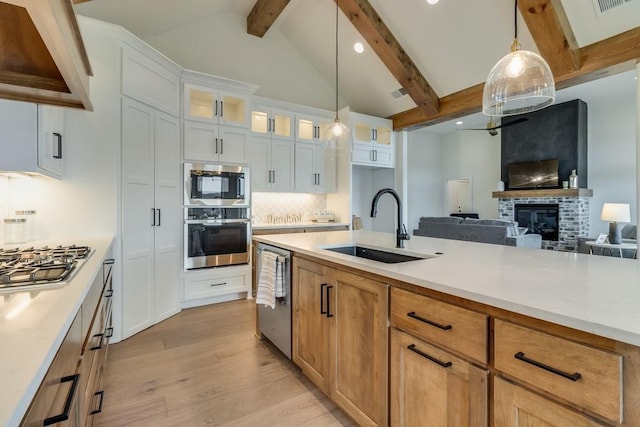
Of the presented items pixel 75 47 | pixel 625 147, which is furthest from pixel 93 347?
pixel 625 147

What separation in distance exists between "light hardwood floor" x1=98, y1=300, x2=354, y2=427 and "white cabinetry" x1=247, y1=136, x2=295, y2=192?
2.20 meters

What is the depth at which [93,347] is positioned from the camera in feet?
4.42

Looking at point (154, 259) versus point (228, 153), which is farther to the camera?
point (228, 153)

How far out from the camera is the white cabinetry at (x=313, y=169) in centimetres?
488

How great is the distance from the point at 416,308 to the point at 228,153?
336 centimetres

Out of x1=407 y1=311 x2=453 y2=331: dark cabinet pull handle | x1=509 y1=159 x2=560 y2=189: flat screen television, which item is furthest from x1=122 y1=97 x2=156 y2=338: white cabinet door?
x1=509 y1=159 x2=560 y2=189: flat screen television

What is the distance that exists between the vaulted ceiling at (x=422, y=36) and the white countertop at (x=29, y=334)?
10.9ft

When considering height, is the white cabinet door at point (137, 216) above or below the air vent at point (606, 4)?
below

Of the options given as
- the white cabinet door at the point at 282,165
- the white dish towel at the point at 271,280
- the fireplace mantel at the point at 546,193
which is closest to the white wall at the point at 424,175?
the fireplace mantel at the point at 546,193

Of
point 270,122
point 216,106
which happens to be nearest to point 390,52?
point 270,122

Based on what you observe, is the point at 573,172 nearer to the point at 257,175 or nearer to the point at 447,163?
the point at 447,163

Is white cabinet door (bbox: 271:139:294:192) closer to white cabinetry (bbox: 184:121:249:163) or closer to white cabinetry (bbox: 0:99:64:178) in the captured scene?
white cabinetry (bbox: 184:121:249:163)

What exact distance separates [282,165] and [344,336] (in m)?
3.38

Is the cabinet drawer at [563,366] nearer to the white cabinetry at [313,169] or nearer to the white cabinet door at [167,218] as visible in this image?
the white cabinet door at [167,218]
